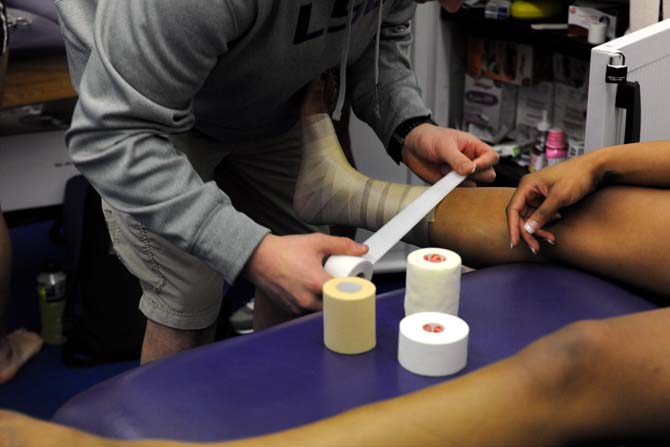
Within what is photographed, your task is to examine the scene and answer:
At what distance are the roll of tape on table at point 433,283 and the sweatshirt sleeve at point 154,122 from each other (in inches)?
8.4

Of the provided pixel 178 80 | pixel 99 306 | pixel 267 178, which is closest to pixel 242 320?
pixel 99 306

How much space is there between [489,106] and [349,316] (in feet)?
5.47

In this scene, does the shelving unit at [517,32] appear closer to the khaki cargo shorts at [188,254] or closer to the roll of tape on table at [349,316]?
the khaki cargo shorts at [188,254]

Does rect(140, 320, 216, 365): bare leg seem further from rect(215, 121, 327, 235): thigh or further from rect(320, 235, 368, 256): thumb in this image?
rect(320, 235, 368, 256): thumb

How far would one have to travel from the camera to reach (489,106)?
2.54 metres

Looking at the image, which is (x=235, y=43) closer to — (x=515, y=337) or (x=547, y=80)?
(x=515, y=337)

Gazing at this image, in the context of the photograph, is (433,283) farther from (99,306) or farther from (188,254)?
(99,306)

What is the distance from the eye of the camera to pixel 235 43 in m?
1.16

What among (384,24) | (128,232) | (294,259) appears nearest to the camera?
(294,259)

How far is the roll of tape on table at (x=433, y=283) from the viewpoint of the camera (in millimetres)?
1082

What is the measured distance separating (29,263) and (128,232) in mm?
1468

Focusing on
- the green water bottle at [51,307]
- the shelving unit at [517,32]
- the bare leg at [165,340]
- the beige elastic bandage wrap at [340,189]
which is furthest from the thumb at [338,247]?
the green water bottle at [51,307]

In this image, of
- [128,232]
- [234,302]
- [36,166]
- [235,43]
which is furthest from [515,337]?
[36,166]

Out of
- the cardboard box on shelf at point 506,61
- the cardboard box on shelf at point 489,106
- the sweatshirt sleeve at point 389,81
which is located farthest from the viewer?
the cardboard box on shelf at point 489,106
